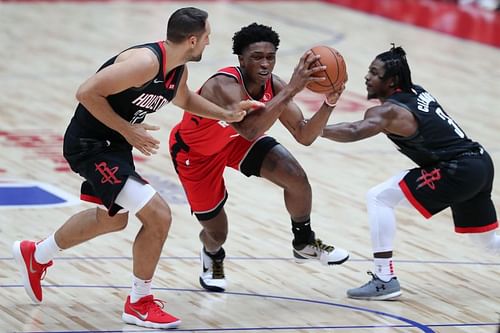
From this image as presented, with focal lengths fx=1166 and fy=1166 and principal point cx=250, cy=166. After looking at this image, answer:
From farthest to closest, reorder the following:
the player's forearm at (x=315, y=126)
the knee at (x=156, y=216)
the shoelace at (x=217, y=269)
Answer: the shoelace at (x=217, y=269), the player's forearm at (x=315, y=126), the knee at (x=156, y=216)

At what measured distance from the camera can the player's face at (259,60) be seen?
23.1ft

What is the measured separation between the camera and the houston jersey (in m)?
7.24

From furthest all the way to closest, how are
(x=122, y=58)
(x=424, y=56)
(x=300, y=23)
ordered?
(x=300, y=23) → (x=424, y=56) → (x=122, y=58)

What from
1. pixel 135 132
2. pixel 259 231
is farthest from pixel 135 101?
pixel 259 231

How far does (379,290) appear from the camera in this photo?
723 centimetres

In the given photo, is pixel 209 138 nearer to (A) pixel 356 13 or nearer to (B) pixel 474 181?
(B) pixel 474 181

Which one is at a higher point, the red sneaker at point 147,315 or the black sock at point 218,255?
the black sock at point 218,255

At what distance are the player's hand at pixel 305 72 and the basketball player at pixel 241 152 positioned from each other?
273 mm

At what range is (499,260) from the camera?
8.19 meters

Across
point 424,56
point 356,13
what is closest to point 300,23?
point 356,13

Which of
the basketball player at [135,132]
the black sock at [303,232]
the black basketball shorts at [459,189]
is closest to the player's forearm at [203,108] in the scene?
the basketball player at [135,132]

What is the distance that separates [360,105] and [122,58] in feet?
24.2

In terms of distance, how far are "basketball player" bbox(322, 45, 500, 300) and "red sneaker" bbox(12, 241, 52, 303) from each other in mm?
1904

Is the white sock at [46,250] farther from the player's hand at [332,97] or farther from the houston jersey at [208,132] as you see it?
the player's hand at [332,97]
